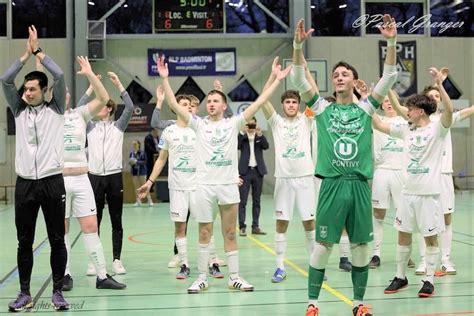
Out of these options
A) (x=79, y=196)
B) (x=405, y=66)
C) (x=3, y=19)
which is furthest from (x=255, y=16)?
(x=79, y=196)

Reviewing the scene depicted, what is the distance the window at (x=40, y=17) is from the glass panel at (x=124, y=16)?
1.00 metres

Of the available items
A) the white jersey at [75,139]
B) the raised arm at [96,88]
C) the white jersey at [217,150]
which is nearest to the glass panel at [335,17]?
the white jersey at [217,150]

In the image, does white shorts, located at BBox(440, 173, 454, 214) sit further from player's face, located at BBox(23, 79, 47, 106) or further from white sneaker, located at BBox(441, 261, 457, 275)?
player's face, located at BBox(23, 79, 47, 106)

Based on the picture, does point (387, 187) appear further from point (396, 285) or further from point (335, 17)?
point (335, 17)

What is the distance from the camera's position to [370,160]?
5504 mm

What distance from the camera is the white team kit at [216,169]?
6.91 m

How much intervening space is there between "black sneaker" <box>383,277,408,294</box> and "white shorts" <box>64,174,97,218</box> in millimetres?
3246

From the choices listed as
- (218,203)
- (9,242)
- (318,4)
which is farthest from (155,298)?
(318,4)

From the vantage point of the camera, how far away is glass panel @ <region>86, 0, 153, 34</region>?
2200 centimetres

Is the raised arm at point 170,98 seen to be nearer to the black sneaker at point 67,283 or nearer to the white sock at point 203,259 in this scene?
the white sock at point 203,259

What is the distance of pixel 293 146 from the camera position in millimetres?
7684

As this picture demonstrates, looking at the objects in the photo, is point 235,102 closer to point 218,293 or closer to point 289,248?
point 289,248

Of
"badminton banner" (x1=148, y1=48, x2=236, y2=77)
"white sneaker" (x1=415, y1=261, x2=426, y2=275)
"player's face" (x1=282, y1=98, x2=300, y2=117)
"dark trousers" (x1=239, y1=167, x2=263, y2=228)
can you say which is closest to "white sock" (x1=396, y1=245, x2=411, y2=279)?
→ "white sneaker" (x1=415, y1=261, x2=426, y2=275)

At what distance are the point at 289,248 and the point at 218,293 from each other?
3593 millimetres
